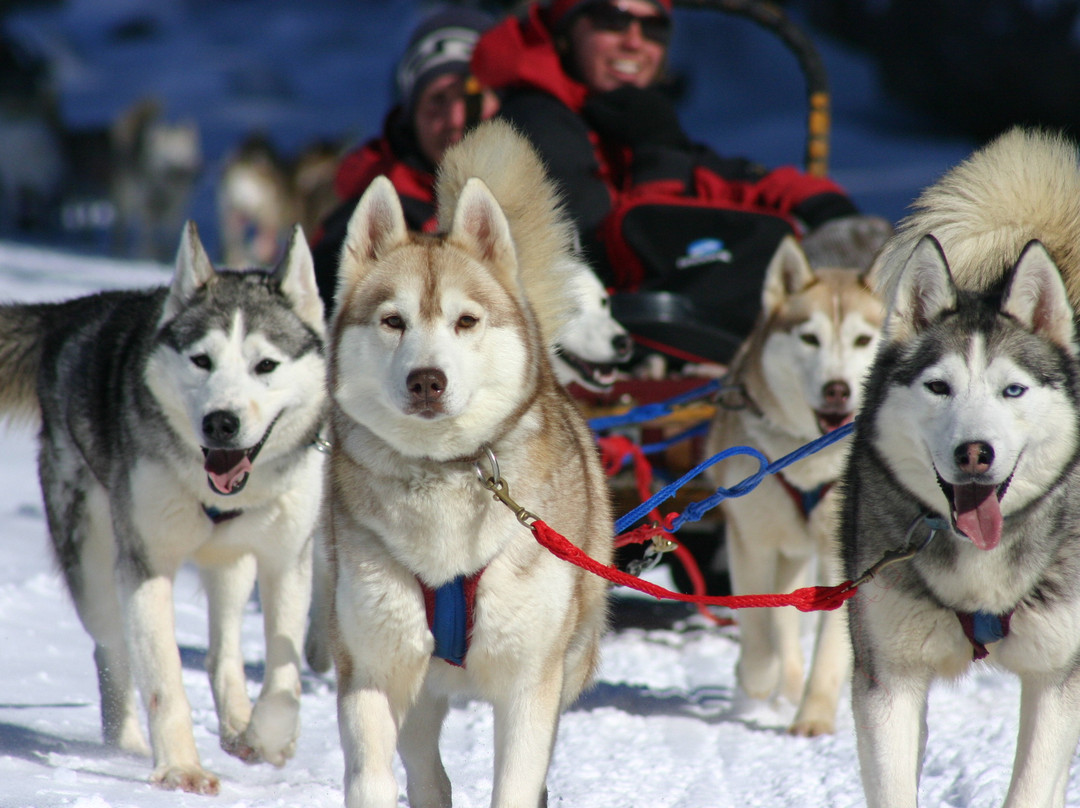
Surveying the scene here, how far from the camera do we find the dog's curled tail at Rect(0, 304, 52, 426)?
346 cm

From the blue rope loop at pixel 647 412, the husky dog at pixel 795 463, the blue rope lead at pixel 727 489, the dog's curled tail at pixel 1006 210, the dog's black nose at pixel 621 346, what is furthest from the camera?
the dog's black nose at pixel 621 346

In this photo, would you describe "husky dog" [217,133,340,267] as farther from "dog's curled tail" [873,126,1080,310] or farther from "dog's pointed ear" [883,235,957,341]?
"dog's pointed ear" [883,235,957,341]

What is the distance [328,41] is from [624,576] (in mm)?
32819

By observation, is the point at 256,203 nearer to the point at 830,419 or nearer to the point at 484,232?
the point at 830,419

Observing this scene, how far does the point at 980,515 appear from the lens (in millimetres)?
2012

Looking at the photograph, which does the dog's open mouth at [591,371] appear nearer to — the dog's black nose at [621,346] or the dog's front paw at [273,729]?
the dog's black nose at [621,346]

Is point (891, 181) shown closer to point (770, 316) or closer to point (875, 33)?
point (875, 33)

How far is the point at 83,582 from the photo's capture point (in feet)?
10.3

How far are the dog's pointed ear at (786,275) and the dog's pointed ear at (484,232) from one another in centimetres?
169

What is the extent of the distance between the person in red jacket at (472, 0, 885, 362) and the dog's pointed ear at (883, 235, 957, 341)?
2111 millimetres

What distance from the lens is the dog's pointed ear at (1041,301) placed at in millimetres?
2066

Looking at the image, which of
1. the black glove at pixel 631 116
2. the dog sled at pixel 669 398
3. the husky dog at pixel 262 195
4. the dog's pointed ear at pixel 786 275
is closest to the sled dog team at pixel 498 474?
the dog's pointed ear at pixel 786 275

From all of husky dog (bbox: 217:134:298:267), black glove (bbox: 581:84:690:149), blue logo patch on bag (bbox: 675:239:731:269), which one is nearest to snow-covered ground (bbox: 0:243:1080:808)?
blue logo patch on bag (bbox: 675:239:731:269)

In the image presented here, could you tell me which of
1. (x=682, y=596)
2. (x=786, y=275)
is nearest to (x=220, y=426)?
(x=682, y=596)
